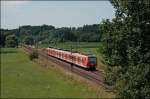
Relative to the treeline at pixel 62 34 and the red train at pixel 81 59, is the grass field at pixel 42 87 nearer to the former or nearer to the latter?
the red train at pixel 81 59

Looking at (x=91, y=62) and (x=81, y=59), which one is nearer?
(x=91, y=62)

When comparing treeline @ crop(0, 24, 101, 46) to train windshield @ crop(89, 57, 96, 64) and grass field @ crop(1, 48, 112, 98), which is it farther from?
grass field @ crop(1, 48, 112, 98)

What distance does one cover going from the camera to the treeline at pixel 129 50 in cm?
2167

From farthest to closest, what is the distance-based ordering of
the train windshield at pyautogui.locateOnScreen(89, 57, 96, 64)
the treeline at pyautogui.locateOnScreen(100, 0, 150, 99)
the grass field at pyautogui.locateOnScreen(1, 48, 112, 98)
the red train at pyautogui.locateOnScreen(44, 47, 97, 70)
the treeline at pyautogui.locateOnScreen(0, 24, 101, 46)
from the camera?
the treeline at pyautogui.locateOnScreen(0, 24, 101, 46)
the red train at pyautogui.locateOnScreen(44, 47, 97, 70)
the train windshield at pyautogui.locateOnScreen(89, 57, 96, 64)
the grass field at pyautogui.locateOnScreen(1, 48, 112, 98)
the treeline at pyautogui.locateOnScreen(100, 0, 150, 99)

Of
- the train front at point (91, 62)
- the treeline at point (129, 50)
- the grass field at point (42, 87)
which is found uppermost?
the treeline at point (129, 50)

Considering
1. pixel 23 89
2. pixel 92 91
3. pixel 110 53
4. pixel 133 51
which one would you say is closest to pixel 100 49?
pixel 110 53

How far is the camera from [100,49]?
23406 millimetres

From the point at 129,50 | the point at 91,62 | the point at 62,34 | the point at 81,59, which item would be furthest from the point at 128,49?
the point at 62,34

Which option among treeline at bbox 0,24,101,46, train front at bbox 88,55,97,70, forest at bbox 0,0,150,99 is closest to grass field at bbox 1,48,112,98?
train front at bbox 88,55,97,70

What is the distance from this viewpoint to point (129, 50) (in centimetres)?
2181

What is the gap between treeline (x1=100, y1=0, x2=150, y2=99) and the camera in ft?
71.1

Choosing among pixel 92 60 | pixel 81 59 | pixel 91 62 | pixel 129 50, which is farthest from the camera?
pixel 81 59

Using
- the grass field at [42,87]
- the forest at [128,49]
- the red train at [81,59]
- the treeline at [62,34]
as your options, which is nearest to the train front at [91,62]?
the red train at [81,59]

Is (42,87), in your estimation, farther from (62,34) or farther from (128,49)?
(62,34)
